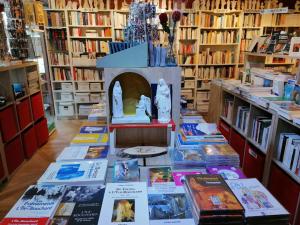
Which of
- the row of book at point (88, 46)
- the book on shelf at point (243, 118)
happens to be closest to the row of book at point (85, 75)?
the row of book at point (88, 46)

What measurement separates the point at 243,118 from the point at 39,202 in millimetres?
2258

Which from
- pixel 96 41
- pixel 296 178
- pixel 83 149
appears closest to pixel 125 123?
pixel 83 149

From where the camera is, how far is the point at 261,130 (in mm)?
2248

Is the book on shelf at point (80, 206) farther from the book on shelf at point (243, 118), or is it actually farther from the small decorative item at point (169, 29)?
the book on shelf at point (243, 118)

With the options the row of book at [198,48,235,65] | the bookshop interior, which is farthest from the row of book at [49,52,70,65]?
the row of book at [198,48,235,65]

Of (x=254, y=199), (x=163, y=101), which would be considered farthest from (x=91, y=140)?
(x=254, y=199)

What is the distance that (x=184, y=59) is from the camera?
4.53 metres

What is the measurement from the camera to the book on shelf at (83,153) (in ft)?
4.73

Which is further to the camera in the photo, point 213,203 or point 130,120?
point 130,120

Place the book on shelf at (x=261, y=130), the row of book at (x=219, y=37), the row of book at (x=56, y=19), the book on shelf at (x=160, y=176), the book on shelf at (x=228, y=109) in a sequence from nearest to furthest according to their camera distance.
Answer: the book on shelf at (x=160, y=176) → the book on shelf at (x=261, y=130) → the book on shelf at (x=228, y=109) → the row of book at (x=56, y=19) → the row of book at (x=219, y=37)

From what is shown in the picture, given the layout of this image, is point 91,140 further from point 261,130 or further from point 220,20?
point 220,20

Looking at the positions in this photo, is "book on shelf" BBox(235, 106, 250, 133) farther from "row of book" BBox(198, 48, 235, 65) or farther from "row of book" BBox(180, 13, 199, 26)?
"row of book" BBox(180, 13, 199, 26)

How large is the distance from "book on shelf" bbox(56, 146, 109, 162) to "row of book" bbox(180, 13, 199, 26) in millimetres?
3447

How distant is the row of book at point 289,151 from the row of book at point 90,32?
3451 mm
